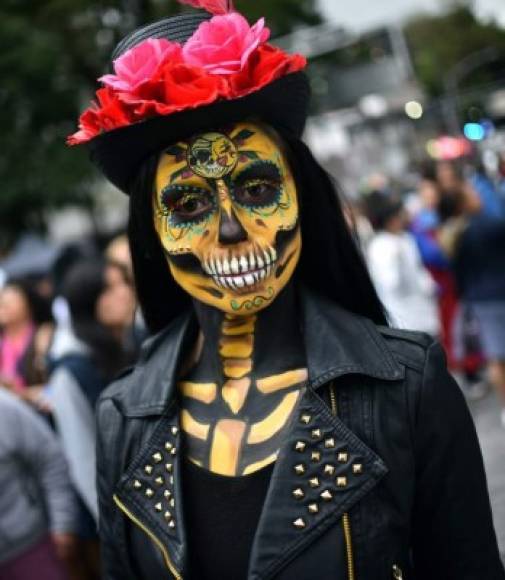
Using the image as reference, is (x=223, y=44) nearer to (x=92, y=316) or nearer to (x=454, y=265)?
(x=92, y=316)

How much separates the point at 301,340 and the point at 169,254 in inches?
13.8

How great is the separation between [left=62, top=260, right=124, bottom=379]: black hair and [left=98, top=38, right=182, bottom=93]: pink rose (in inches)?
94.6

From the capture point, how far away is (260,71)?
2000 mm

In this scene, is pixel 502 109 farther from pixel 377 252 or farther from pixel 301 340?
pixel 301 340

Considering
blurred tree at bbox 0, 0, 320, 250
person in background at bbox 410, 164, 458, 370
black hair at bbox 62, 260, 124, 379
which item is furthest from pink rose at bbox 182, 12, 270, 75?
blurred tree at bbox 0, 0, 320, 250

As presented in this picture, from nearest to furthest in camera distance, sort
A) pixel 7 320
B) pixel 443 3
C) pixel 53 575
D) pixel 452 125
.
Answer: pixel 53 575, pixel 7 320, pixel 452 125, pixel 443 3

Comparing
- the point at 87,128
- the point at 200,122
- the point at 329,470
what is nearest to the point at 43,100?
the point at 87,128

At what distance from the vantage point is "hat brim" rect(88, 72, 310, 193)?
204cm

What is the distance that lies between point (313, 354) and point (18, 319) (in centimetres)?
393

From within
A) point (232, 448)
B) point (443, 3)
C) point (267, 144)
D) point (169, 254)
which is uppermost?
point (443, 3)

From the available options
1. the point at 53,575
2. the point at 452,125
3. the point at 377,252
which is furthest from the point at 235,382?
the point at 452,125

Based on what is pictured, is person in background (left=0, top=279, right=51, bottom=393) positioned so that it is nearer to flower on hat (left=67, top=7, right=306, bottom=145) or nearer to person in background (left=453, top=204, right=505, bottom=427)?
person in background (left=453, top=204, right=505, bottom=427)

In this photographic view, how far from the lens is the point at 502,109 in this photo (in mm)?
36531

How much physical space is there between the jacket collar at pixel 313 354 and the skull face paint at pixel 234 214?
133 millimetres
